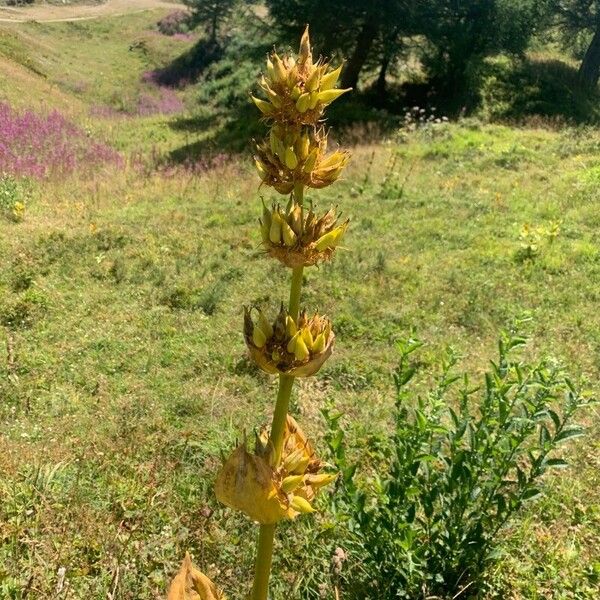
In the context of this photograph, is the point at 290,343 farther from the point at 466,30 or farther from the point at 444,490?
the point at 466,30

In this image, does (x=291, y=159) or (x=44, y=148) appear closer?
(x=291, y=159)

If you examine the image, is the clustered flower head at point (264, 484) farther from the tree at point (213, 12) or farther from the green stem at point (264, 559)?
the tree at point (213, 12)

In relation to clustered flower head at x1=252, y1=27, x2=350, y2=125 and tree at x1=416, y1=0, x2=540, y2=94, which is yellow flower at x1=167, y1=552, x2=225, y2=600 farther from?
tree at x1=416, y1=0, x2=540, y2=94

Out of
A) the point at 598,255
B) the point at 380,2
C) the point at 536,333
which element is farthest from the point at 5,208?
the point at 380,2

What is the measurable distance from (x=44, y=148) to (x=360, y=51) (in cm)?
1149

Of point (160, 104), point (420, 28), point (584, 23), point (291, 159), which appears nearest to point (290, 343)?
point (291, 159)

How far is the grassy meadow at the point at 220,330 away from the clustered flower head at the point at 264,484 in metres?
2.08

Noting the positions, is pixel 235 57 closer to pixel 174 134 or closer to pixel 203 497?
pixel 174 134

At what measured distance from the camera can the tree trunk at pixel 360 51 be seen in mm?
20266

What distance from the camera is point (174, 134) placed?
21922mm

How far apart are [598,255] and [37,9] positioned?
168 feet

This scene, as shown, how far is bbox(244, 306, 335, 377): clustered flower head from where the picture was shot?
150cm

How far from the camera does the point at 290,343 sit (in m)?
1.48

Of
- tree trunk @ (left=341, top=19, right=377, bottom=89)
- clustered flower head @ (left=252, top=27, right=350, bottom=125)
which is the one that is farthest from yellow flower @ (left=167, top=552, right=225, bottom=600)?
tree trunk @ (left=341, top=19, right=377, bottom=89)
